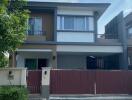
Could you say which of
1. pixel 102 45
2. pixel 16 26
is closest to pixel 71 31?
pixel 102 45

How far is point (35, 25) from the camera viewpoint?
1096 inches

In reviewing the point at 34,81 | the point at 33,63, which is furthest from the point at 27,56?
the point at 34,81

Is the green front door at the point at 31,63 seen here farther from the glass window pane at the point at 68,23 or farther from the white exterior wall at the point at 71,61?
the glass window pane at the point at 68,23

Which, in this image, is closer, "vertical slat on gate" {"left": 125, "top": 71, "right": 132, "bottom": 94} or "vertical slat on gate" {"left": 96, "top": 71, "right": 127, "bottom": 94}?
"vertical slat on gate" {"left": 96, "top": 71, "right": 127, "bottom": 94}

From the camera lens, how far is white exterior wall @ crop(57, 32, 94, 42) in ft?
88.1

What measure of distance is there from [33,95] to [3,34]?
6.44 m

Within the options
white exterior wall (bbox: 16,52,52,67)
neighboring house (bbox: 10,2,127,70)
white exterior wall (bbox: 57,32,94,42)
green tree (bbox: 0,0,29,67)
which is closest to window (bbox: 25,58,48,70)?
neighboring house (bbox: 10,2,127,70)

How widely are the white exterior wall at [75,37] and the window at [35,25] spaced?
1904mm

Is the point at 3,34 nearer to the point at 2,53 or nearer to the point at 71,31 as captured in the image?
the point at 2,53

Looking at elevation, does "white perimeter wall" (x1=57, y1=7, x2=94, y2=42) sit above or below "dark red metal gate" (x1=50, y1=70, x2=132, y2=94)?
above

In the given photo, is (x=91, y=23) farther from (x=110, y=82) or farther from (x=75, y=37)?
(x=110, y=82)

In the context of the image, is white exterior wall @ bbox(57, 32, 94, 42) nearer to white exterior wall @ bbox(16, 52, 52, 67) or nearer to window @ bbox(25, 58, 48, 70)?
white exterior wall @ bbox(16, 52, 52, 67)

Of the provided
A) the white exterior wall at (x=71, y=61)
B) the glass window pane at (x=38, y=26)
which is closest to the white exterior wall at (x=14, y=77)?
the glass window pane at (x=38, y=26)

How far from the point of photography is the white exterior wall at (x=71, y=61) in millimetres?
29123
